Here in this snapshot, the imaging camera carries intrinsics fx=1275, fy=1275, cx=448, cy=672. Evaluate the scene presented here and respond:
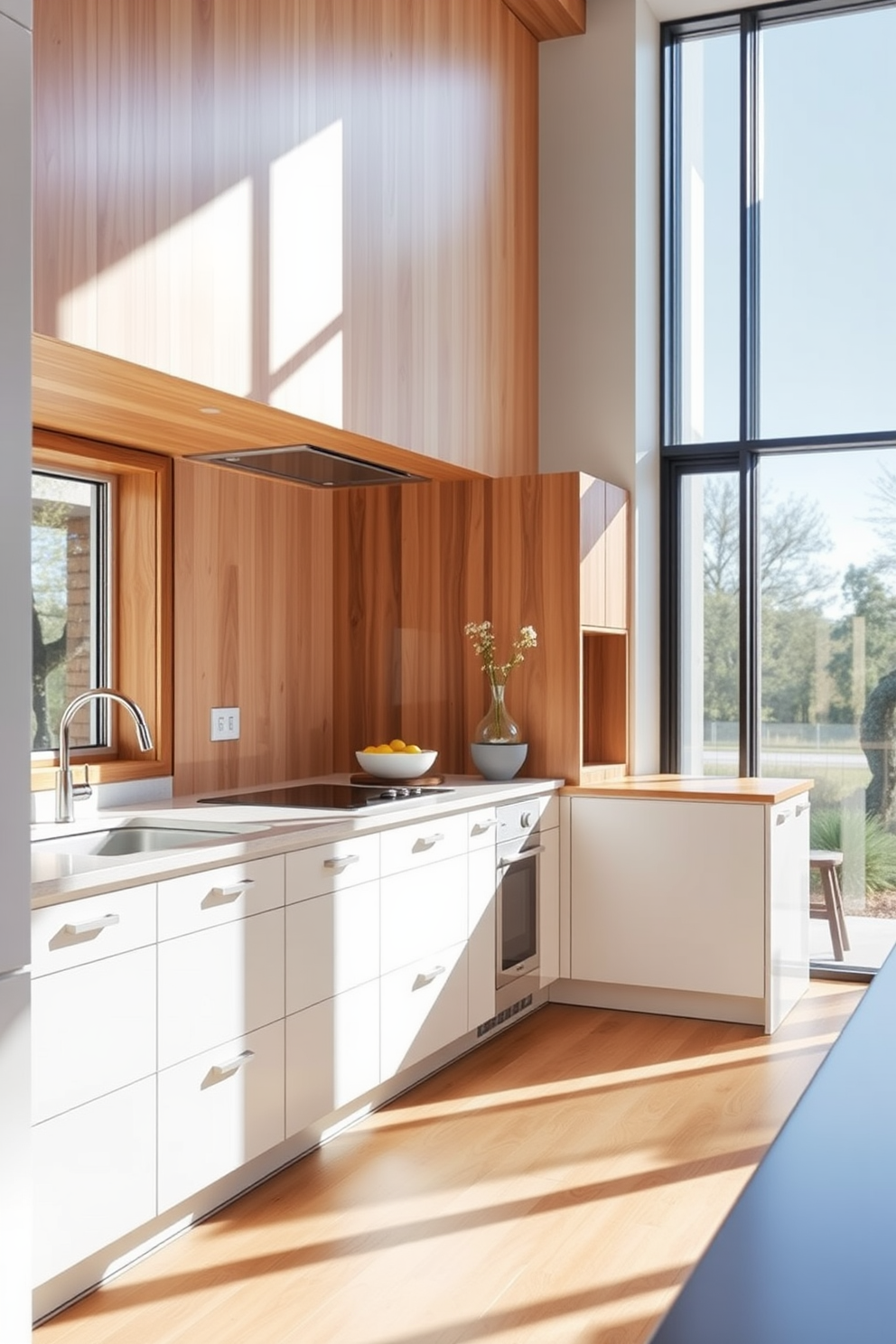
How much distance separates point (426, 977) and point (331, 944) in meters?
0.52

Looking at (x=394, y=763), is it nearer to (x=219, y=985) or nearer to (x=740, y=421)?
(x=219, y=985)

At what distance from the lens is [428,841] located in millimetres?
3332

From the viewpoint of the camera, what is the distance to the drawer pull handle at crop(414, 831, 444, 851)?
3.29 meters

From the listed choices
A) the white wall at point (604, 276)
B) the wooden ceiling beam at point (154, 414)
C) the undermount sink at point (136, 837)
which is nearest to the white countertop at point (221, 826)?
the undermount sink at point (136, 837)

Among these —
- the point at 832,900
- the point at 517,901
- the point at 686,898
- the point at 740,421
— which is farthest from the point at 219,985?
the point at 740,421

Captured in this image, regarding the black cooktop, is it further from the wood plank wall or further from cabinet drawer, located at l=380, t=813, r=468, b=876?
the wood plank wall

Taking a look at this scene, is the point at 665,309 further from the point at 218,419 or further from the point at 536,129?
the point at 218,419

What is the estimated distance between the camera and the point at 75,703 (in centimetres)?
278

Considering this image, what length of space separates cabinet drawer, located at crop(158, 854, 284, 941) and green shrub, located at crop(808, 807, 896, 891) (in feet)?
8.21

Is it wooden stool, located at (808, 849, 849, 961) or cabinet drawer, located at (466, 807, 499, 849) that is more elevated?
cabinet drawer, located at (466, 807, 499, 849)

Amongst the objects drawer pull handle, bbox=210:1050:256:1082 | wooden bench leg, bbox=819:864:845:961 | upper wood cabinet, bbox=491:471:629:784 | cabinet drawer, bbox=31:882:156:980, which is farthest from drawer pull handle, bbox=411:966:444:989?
wooden bench leg, bbox=819:864:845:961

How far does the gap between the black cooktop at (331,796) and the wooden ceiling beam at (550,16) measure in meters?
2.75

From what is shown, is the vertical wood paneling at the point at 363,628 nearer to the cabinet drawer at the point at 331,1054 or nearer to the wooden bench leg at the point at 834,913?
the cabinet drawer at the point at 331,1054

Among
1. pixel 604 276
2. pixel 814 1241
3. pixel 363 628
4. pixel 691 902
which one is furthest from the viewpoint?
pixel 604 276
